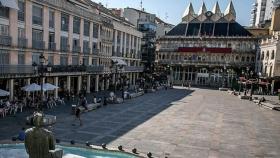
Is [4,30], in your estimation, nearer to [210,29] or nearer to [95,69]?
[95,69]

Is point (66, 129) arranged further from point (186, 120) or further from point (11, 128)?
point (186, 120)

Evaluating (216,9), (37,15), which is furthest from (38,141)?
(216,9)

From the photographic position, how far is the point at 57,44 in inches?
1494

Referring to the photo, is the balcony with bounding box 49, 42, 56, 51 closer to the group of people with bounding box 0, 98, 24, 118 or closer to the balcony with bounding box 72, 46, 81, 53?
the balcony with bounding box 72, 46, 81, 53

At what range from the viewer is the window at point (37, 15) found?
3309 cm

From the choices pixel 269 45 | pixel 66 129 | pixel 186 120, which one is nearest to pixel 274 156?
pixel 186 120

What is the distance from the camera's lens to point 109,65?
2149 inches

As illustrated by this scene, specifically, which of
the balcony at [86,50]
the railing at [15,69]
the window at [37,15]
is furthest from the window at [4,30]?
the balcony at [86,50]

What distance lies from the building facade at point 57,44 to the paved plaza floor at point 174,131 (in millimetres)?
6757

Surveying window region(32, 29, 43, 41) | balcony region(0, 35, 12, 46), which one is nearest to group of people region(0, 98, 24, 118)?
balcony region(0, 35, 12, 46)

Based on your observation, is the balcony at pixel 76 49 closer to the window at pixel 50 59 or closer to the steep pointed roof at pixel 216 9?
the window at pixel 50 59

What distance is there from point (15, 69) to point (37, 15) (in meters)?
7.62

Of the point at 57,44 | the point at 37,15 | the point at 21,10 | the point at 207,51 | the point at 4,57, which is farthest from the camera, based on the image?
the point at 207,51

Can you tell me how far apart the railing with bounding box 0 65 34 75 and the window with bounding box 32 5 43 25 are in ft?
18.7
